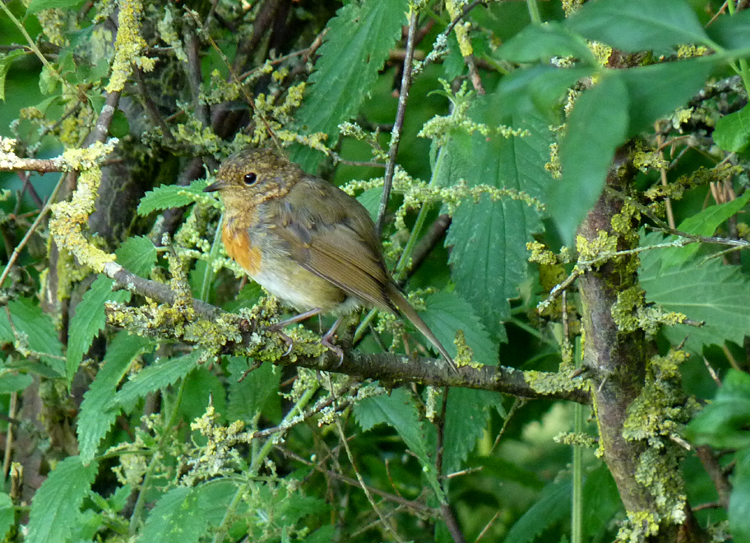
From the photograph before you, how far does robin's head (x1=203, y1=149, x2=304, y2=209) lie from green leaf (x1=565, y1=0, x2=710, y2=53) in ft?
7.81

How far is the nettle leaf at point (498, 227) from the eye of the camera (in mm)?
2881

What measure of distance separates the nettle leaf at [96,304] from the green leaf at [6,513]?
0.62 m

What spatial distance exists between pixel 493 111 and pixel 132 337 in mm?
2124

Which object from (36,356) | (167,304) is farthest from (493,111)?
(36,356)

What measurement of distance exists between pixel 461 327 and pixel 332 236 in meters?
0.75

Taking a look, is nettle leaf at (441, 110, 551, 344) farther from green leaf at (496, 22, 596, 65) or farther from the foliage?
green leaf at (496, 22, 596, 65)

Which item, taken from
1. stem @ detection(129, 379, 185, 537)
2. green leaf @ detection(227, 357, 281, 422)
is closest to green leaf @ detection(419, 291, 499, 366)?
green leaf @ detection(227, 357, 281, 422)

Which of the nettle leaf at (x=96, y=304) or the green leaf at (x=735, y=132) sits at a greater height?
the green leaf at (x=735, y=132)

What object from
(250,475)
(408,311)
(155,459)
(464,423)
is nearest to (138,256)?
(155,459)

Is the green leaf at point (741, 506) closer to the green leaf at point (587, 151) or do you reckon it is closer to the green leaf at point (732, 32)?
the green leaf at point (587, 151)

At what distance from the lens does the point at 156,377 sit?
2443 mm

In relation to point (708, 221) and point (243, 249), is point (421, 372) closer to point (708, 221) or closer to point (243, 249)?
point (708, 221)

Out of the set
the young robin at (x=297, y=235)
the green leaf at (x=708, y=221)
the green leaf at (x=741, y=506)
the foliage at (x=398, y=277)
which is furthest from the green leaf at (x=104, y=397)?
the green leaf at (x=741, y=506)

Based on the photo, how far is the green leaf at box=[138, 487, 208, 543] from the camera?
234cm
